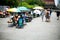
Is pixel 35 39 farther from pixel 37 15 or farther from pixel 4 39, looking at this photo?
pixel 37 15

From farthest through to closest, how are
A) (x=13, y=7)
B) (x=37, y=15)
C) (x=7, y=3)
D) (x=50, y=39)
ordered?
(x=37, y=15)
(x=13, y=7)
(x=7, y=3)
(x=50, y=39)

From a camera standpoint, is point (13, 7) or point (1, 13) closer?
point (13, 7)

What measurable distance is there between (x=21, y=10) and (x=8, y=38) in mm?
2329

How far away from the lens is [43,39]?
235 centimetres

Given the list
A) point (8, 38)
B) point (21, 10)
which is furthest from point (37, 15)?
point (8, 38)

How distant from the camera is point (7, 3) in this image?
4031 millimetres

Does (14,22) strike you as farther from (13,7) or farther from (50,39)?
(50,39)

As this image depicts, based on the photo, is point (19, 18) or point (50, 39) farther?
point (19, 18)

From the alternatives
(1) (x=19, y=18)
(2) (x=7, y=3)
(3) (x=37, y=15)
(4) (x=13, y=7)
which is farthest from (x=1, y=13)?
(1) (x=19, y=18)

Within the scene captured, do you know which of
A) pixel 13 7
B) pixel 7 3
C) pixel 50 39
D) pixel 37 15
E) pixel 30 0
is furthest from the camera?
pixel 30 0

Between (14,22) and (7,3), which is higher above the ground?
(7,3)

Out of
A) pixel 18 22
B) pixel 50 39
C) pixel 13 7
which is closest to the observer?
pixel 50 39

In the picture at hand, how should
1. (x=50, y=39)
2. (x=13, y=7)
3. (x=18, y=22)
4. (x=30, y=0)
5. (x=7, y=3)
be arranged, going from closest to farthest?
(x=50, y=39) < (x=18, y=22) < (x=7, y=3) < (x=13, y=7) < (x=30, y=0)

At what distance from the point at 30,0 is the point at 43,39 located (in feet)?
15.1
